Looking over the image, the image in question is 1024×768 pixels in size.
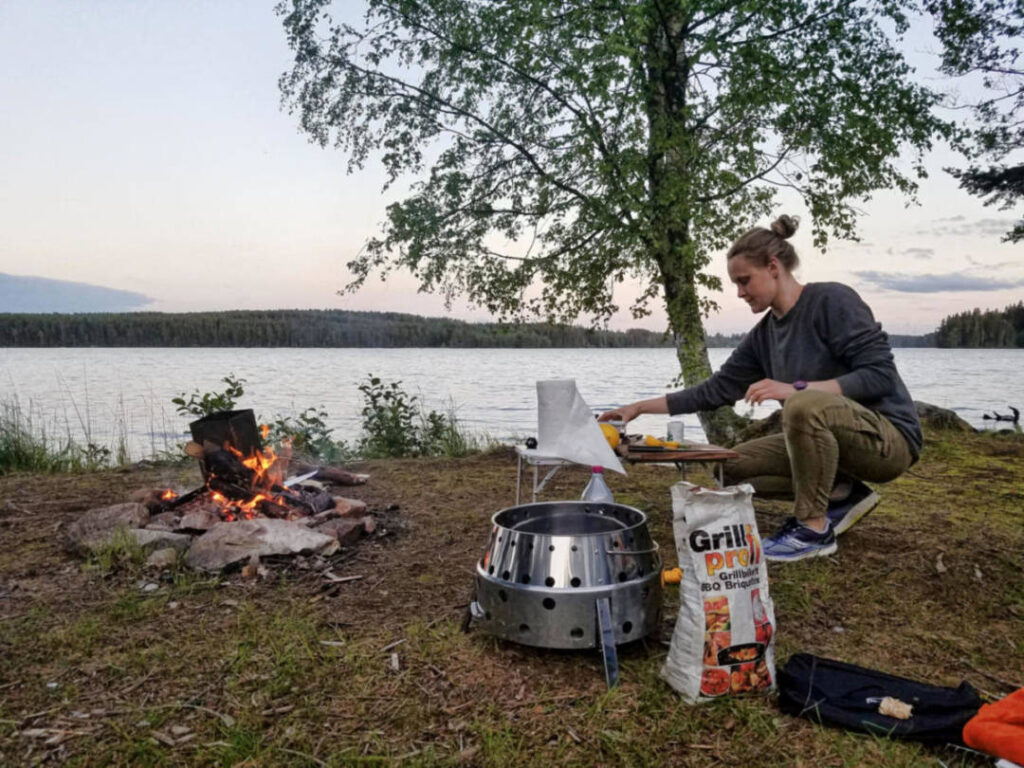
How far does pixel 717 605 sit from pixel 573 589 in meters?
0.51

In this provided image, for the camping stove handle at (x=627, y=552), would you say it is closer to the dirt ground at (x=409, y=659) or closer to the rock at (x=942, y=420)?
the dirt ground at (x=409, y=659)

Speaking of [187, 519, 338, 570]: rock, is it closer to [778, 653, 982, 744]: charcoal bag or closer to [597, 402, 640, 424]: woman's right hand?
[597, 402, 640, 424]: woman's right hand

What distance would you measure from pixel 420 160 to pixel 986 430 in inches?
339

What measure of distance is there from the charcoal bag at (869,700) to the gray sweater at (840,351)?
1.44 meters

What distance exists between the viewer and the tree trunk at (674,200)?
Result: 690cm

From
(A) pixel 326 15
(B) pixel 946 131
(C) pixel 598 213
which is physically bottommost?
(C) pixel 598 213

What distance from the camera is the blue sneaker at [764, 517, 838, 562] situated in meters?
3.65

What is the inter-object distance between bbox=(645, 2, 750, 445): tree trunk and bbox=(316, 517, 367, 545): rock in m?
4.23

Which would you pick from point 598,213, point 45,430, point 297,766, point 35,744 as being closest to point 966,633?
point 297,766

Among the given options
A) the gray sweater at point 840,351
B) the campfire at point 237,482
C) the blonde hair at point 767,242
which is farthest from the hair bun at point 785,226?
the campfire at point 237,482

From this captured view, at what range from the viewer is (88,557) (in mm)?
3822

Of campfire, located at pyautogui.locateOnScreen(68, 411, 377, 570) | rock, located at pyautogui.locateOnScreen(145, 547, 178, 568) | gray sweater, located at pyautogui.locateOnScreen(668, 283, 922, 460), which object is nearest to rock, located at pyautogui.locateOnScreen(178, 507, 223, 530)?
campfire, located at pyautogui.locateOnScreen(68, 411, 377, 570)

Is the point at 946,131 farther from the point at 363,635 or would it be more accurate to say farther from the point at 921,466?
the point at 363,635

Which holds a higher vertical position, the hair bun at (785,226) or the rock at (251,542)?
the hair bun at (785,226)
